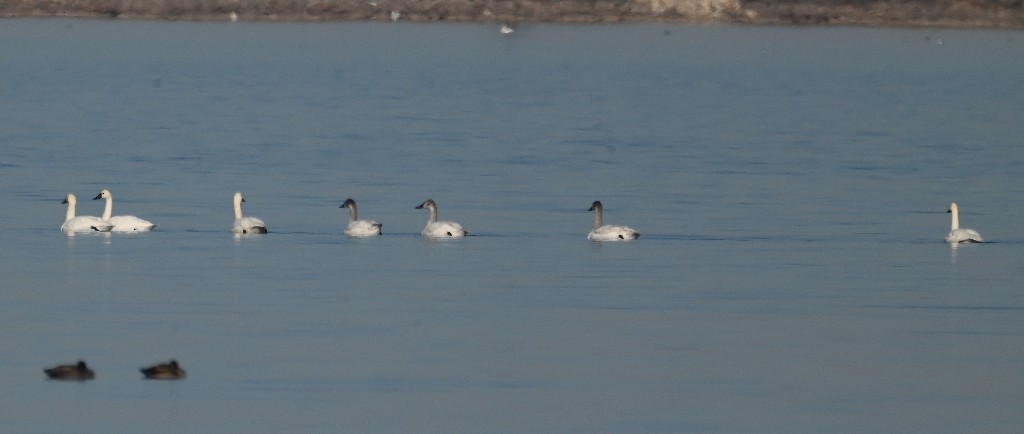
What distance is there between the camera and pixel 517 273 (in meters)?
20.2

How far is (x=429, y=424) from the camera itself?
1333 centimetres

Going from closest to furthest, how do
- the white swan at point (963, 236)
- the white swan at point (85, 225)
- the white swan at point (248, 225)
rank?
the white swan at point (248, 225)
the white swan at point (963, 236)
the white swan at point (85, 225)

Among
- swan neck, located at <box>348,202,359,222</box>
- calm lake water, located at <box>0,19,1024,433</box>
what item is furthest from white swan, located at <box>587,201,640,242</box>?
swan neck, located at <box>348,202,359,222</box>

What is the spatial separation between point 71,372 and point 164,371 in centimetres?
62

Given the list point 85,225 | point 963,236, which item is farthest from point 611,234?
point 85,225

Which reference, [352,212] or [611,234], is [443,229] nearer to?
[352,212]

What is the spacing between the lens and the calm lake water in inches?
555

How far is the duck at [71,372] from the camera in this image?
14242 millimetres

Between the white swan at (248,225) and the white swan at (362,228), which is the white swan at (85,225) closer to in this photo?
the white swan at (248,225)

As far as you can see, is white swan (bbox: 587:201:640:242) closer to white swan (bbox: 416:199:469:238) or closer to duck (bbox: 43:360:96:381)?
white swan (bbox: 416:199:469:238)

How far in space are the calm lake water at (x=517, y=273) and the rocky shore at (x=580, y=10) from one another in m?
48.1

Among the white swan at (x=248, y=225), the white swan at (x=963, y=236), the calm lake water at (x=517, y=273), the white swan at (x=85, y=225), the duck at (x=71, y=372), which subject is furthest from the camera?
the white swan at (x=85, y=225)

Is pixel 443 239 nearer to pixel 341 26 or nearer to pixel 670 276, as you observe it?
pixel 670 276

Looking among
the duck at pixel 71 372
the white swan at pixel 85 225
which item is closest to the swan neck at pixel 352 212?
the white swan at pixel 85 225
